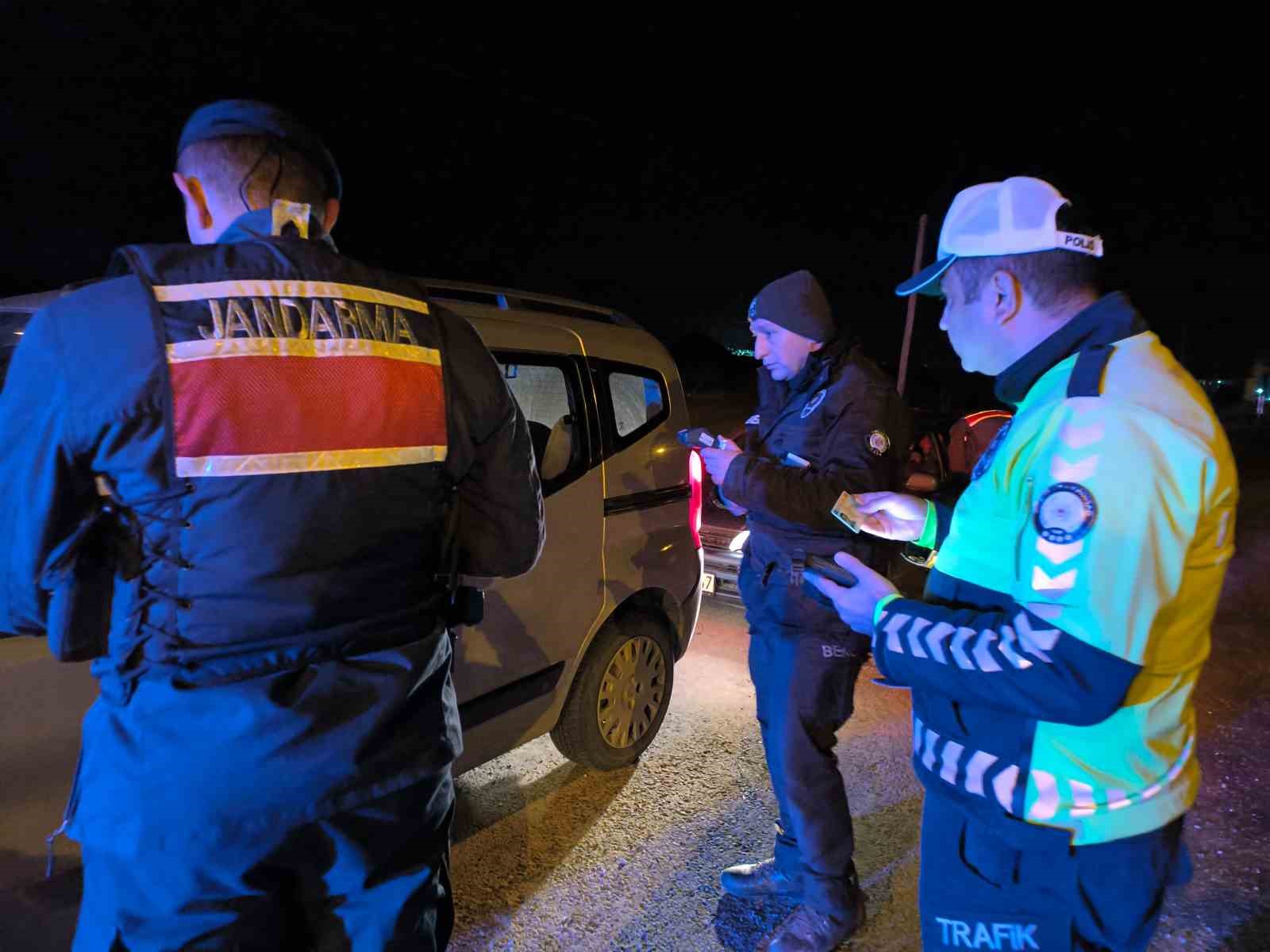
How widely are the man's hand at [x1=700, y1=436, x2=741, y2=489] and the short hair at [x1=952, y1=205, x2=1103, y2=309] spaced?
1.29 metres

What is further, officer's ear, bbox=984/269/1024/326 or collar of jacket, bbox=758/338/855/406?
collar of jacket, bbox=758/338/855/406

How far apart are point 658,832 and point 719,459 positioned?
5.04ft

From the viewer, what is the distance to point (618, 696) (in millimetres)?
3391

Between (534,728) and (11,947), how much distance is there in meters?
1.60

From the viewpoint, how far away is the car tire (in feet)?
10.5

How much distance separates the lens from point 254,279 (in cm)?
121

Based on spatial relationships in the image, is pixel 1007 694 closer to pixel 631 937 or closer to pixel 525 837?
pixel 631 937

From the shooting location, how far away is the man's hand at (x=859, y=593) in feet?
4.70

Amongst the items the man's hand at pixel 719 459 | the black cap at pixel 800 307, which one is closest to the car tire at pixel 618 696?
the man's hand at pixel 719 459

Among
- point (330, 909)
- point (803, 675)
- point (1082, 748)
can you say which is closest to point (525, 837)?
point (803, 675)

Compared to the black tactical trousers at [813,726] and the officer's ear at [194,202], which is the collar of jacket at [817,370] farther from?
the officer's ear at [194,202]

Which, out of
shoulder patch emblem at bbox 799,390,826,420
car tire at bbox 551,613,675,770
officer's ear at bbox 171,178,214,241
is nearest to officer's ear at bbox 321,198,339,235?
officer's ear at bbox 171,178,214,241

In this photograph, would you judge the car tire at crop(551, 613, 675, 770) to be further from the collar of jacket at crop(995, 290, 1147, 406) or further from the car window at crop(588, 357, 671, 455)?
the collar of jacket at crop(995, 290, 1147, 406)

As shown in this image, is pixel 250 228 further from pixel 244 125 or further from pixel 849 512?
pixel 849 512
